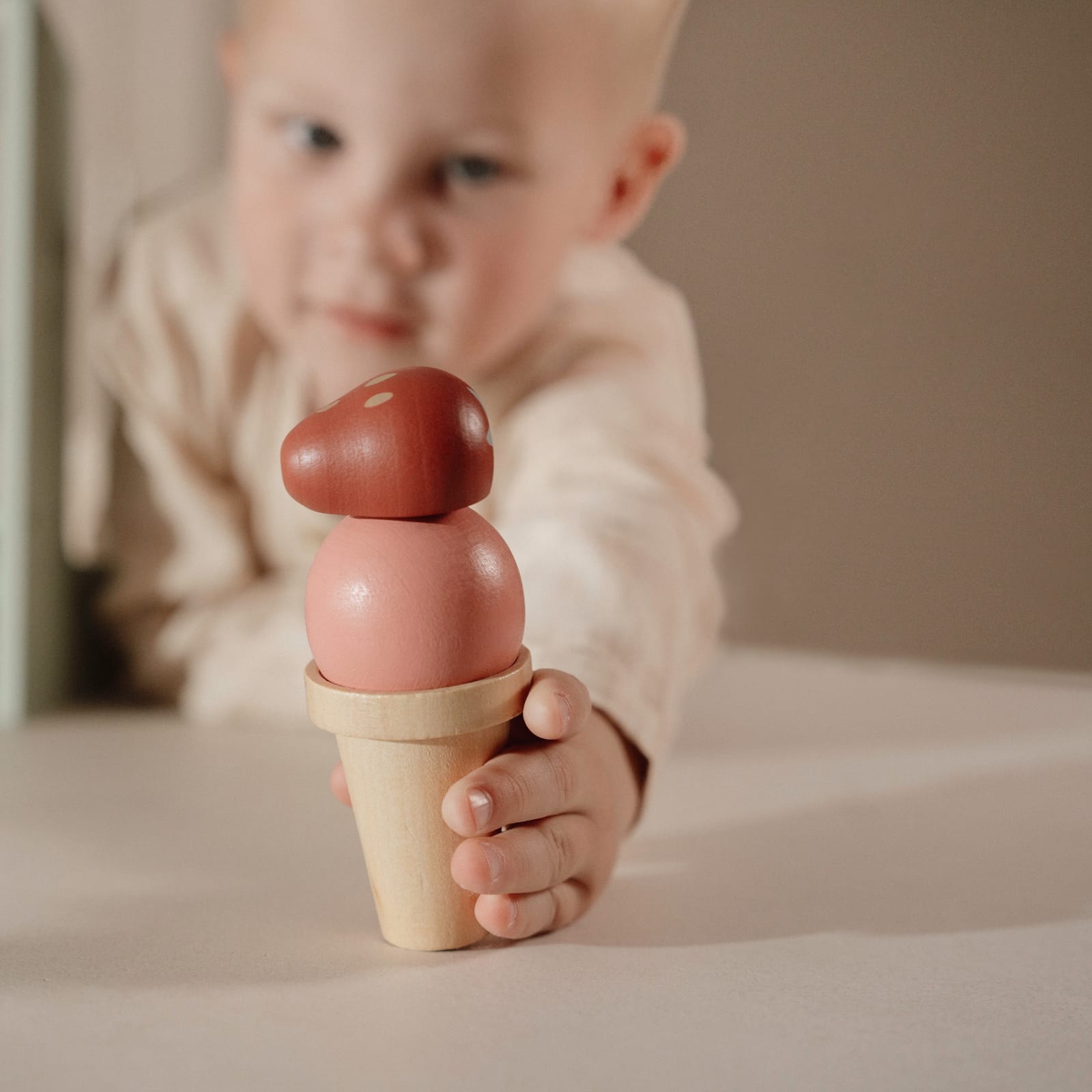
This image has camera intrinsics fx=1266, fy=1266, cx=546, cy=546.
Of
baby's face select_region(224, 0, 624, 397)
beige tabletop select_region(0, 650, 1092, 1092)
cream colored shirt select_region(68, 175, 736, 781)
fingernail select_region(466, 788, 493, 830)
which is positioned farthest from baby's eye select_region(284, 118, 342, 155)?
fingernail select_region(466, 788, 493, 830)

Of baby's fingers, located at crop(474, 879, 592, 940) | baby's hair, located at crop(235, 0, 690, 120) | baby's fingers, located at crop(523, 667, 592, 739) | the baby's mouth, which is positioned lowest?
baby's fingers, located at crop(474, 879, 592, 940)

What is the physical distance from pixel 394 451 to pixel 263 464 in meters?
0.46

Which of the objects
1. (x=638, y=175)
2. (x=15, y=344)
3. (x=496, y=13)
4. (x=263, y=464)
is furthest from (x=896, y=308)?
(x=15, y=344)

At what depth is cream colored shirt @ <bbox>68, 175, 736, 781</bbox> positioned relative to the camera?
666 millimetres

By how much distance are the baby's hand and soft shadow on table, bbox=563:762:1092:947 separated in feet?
0.07

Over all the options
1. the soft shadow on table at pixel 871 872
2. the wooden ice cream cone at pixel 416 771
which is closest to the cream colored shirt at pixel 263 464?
the soft shadow on table at pixel 871 872

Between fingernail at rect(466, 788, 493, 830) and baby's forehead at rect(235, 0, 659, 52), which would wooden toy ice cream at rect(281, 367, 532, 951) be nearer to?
fingernail at rect(466, 788, 493, 830)

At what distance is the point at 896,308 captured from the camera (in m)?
0.74

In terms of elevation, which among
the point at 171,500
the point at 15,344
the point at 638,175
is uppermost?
the point at 638,175

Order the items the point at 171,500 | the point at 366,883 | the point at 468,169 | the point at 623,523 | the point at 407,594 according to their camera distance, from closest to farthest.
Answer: the point at 407,594 < the point at 366,883 < the point at 623,523 < the point at 468,169 < the point at 171,500

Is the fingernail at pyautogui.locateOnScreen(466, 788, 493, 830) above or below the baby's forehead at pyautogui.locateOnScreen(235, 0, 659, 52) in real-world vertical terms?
below

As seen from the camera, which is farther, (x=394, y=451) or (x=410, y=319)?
(x=410, y=319)

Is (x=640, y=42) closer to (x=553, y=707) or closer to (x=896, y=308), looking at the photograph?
(x=896, y=308)

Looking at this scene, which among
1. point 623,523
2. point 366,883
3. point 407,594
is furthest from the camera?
point 623,523
